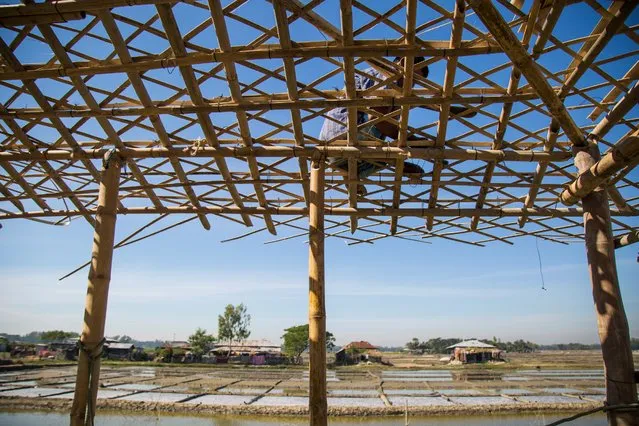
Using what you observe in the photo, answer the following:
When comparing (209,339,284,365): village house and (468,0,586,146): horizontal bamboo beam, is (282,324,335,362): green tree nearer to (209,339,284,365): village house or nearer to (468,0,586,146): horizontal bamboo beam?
(209,339,284,365): village house

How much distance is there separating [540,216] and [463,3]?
18.2ft

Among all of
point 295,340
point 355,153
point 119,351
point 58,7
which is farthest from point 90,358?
point 295,340

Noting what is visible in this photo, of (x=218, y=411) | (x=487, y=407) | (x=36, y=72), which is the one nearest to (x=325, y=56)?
(x=36, y=72)

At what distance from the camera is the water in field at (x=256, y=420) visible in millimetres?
12258

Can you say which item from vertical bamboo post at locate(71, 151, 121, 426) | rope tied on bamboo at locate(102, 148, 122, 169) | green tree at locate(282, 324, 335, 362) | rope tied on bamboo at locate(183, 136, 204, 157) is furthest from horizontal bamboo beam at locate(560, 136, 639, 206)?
green tree at locate(282, 324, 335, 362)

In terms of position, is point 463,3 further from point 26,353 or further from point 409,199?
point 26,353

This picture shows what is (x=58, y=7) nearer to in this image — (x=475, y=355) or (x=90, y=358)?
(x=90, y=358)

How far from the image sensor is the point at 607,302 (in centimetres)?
515

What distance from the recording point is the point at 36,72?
531cm

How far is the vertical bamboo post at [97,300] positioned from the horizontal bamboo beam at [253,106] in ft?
2.87

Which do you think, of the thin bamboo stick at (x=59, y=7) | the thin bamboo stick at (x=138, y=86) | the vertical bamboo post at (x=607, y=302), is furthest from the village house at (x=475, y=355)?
the thin bamboo stick at (x=59, y=7)

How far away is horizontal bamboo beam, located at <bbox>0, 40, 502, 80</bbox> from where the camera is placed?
4.82m

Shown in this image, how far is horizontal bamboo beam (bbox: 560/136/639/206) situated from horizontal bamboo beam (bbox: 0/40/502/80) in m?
1.75

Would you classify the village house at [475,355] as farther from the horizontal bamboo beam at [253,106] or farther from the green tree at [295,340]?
the horizontal bamboo beam at [253,106]
